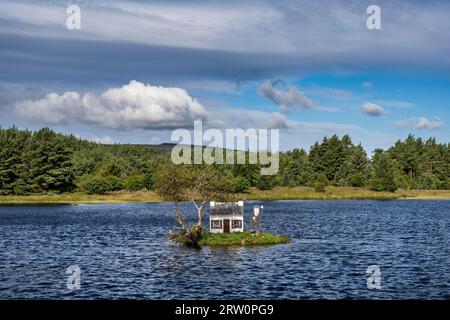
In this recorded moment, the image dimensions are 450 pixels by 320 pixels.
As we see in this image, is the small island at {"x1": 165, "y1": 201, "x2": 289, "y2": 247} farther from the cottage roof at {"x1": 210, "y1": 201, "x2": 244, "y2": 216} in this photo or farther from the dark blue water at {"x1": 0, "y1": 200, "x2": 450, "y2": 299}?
the dark blue water at {"x1": 0, "y1": 200, "x2": 450, "y2": 299}

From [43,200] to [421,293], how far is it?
166 metres

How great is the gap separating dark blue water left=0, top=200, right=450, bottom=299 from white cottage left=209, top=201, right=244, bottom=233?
23.8 ft

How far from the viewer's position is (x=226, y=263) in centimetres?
6669

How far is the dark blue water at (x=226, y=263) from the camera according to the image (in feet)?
176

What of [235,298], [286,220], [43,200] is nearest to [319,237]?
[286,220]

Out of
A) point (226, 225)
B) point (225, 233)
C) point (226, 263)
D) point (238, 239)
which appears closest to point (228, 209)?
point (226, 225)

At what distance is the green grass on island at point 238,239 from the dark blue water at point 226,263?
2.70m

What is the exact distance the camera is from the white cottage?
283 ft

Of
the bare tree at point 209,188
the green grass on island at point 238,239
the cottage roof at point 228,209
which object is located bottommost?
the green grass on island at point 238,239

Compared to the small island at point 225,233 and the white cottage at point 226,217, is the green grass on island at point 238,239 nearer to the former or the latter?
the small island at point 225,233

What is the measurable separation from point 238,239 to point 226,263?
1480 centimetres

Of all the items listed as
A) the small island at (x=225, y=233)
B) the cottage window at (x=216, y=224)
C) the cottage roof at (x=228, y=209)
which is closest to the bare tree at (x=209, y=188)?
the small island at (x=225, y=233)

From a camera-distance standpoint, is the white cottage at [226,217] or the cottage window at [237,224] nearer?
the white cottage at [226,217]
